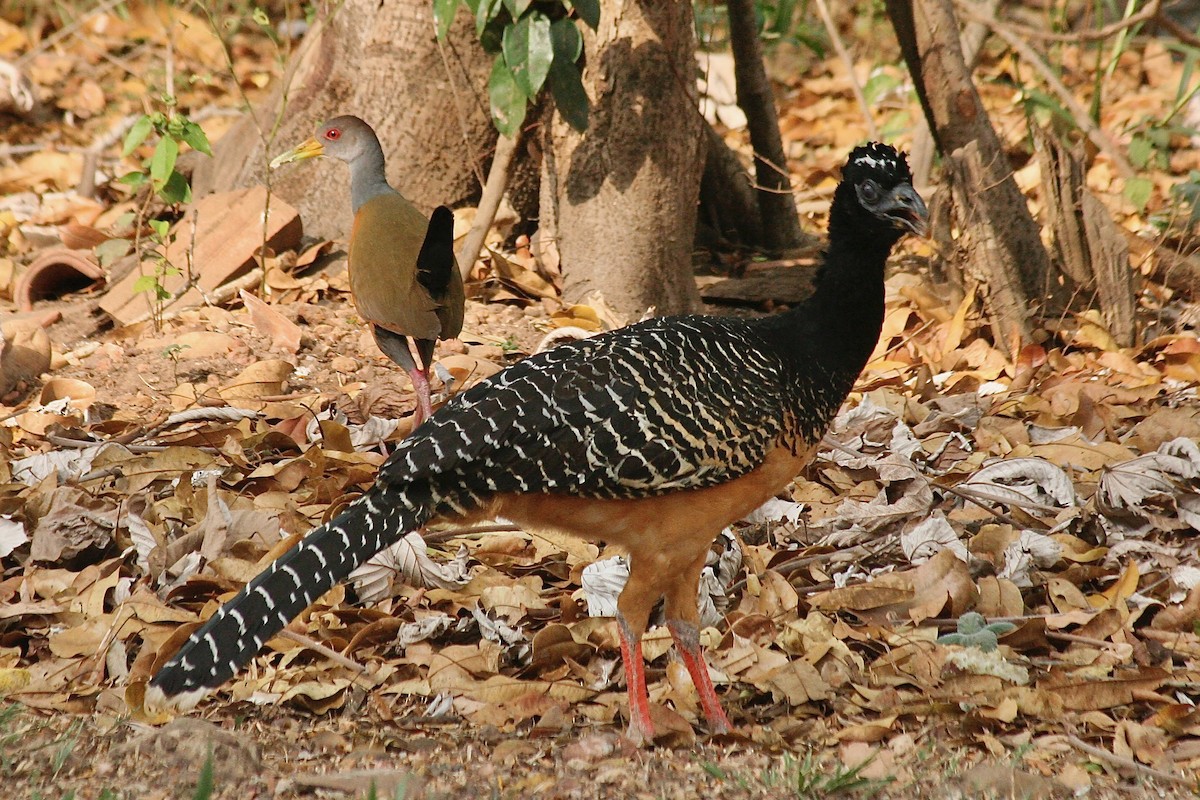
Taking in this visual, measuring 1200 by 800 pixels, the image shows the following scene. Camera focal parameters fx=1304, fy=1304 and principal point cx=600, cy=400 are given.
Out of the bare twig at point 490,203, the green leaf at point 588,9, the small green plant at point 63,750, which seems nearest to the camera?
the small green plant at point 63,750

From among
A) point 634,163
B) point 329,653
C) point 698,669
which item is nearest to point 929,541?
point 698,669

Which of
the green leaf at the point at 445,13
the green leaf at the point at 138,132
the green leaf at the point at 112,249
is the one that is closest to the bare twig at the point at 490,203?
the green leaf at the point at 445,13

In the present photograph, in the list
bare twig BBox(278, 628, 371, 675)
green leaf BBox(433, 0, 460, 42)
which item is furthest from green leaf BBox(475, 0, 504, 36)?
bare twig BBox(278, 628, 371, 675)

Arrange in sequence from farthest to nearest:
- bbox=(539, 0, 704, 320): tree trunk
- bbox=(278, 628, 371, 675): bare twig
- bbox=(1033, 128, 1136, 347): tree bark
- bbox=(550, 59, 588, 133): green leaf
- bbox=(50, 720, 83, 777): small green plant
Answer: bbox=(539, 0, 704, 320): tree trunk → bbox=(1033, 128, 1136, 347): tree bark → bbox=(550, 59, 588, 133): green leaf → bbox=(278, 628, 371, 675): bare twig → bbox=(50, 720, 83, 777): small green plant

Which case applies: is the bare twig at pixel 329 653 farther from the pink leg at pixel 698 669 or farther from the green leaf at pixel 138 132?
the green leaf at pixel 138 132

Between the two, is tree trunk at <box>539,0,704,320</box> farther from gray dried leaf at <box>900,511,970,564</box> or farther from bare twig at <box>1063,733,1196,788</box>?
bare twig at <box>1063,733,1196,788</box>

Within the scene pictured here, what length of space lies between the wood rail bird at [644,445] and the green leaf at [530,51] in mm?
2304

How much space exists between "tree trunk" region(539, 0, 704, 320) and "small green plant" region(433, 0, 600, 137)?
0.73ft

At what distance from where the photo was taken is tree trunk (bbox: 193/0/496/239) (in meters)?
6.98

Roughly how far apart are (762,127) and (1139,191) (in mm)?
2384

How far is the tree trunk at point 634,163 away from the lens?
654 centimetres

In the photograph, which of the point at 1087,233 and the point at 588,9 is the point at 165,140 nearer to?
the point at 588,9

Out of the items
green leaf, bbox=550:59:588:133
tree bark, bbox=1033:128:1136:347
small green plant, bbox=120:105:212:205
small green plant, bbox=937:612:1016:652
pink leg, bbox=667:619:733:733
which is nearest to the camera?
pink leg, bbox=667:619:733:733

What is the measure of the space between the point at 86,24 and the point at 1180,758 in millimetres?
10769
